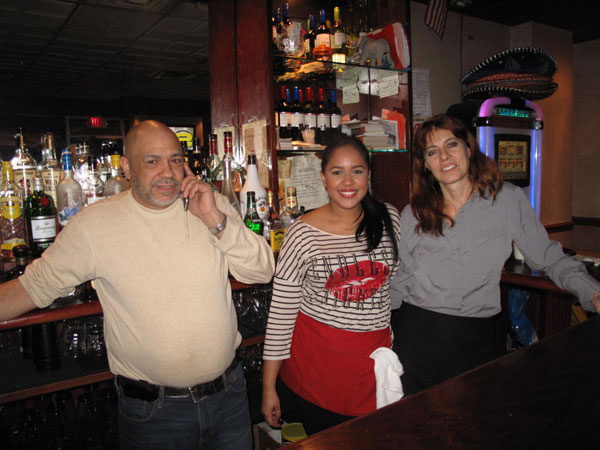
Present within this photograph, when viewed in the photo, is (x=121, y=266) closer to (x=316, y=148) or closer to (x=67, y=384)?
(x=67, y=384)

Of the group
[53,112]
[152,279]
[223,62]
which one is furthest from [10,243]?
[53,112]

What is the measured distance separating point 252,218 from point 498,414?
5.59ft

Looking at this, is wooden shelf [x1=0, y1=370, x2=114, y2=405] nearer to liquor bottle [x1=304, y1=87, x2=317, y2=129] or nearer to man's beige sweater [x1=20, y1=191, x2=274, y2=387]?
man's beige sweater [x1=20, y1=191, x2=274, y2=387]

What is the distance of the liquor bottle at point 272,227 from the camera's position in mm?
2191

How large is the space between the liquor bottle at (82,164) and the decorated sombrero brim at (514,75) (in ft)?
10.1

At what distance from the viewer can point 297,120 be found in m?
2.79

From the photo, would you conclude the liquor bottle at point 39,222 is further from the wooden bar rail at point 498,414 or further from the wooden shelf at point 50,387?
the wooden bar rail at point 498,414

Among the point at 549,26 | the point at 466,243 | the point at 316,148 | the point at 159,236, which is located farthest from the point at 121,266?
the point at 549,26

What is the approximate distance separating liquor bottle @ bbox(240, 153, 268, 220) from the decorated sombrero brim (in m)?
2.29

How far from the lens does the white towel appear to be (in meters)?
1.56

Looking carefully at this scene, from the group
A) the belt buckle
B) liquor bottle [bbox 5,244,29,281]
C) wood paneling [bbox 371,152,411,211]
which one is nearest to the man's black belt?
the belt buckle

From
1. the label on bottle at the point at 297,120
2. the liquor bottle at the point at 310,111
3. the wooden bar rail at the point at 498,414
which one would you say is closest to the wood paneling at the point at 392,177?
the liquor bottle at the point at 310,111

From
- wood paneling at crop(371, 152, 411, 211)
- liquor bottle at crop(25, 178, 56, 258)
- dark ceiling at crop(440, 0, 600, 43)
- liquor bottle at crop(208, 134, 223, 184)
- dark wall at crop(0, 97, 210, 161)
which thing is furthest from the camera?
dark wall at crop(0, 97, 210, 161)

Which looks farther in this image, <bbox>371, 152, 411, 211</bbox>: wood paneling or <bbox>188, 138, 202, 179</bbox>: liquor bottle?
<bbox>371, 152, 411, 211</bbox>: wood paneling
